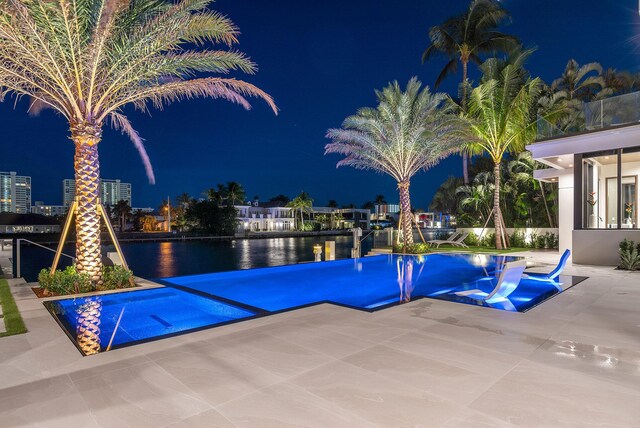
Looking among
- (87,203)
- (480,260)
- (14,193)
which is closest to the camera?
(87,203)

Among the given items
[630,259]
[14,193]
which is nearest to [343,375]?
[630,259]

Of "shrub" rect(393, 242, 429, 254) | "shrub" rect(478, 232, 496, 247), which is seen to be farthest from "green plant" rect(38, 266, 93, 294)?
"shrub" rect(478, 232, 496, 247)

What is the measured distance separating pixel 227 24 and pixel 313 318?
6.71 meters

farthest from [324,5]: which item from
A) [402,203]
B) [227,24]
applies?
[227,24]

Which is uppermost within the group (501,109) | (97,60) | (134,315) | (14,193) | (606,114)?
(14,193)

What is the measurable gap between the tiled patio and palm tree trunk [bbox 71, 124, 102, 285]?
286 centimetres

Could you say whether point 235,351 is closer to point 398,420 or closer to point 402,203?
point 398,420

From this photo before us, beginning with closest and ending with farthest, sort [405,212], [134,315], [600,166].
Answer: [134,315] < [600,166] < [405,212]

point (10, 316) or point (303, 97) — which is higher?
point (303, 97)

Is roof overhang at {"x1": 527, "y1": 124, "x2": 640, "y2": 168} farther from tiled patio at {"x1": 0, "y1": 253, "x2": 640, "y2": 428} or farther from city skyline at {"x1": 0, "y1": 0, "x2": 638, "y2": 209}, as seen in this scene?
city skyline at {"x1": 0, "y1": 0, "x2": 638, "y2": 209}

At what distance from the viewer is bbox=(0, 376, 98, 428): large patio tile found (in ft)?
8.88

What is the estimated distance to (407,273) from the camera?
11.6m

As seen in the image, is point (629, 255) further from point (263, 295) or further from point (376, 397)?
point (376, 397)

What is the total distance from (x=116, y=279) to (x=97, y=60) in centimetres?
465
